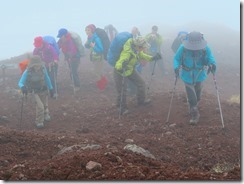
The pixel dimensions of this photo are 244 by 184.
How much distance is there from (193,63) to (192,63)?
0.03 metres

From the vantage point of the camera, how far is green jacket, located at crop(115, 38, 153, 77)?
12.5 metres

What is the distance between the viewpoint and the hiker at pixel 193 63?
1101 centimetres

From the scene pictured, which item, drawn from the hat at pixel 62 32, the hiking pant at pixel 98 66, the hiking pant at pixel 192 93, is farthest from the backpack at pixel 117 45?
the hiking pant at pixel 98 66

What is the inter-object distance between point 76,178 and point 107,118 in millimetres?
8153

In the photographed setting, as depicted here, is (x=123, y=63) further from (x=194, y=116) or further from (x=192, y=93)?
(x=194, y=116)

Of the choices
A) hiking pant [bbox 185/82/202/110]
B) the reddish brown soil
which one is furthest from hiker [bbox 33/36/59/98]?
hiking pant [bbox 185/82/202/110]

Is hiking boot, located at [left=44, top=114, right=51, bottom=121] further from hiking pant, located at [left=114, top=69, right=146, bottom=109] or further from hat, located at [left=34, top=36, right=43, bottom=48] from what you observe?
hat, located at [left=34, top=36, right=43, bottom=48]

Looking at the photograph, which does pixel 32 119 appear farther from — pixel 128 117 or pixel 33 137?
pixel 33 137

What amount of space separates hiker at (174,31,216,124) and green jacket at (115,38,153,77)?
1.72 m

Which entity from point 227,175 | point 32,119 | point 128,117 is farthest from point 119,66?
point 227,175

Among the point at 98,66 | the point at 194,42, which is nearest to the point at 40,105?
the point at 194,42

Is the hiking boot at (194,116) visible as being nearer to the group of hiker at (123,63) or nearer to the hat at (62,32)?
the group of hiker at (123,63)

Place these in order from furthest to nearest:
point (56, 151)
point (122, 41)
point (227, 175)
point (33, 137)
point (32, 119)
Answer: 1. point (32, 119)
2. point (122, 41)
3. point (33, 137)
4. point (56, 151)
5. point (227, 175)

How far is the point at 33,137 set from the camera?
9391mm
